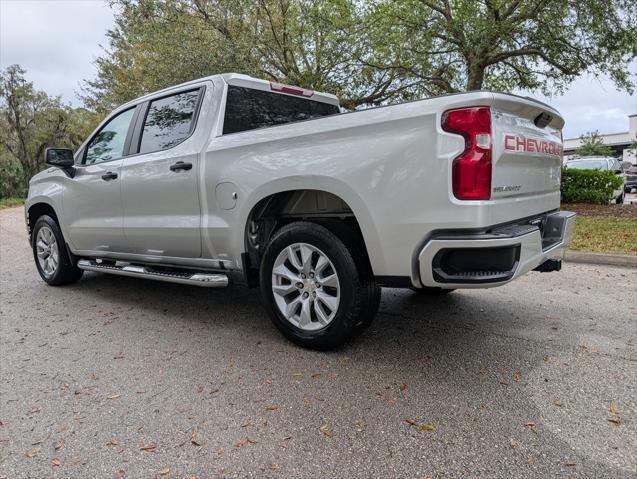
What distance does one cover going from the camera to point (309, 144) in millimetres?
3117

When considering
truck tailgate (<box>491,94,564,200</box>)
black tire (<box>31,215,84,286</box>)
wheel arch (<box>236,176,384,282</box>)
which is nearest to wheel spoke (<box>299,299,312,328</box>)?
wheel arch (<box>236,176,384,282</box>)

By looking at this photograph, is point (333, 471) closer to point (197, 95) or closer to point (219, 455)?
point (219, 455)

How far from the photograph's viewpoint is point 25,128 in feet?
107

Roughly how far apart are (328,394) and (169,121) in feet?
9.54

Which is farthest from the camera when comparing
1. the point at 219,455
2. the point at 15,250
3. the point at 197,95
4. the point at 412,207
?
the point at 15,250

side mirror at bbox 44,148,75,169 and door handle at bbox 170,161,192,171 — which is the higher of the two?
side mirror at bbox 44,148,75,169

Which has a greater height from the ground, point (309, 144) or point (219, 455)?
point (309, 144)

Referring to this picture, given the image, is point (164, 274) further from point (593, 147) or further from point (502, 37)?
point (593, 147)

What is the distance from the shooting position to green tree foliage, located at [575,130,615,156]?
42.4 metres

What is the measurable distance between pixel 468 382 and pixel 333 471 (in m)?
1.16

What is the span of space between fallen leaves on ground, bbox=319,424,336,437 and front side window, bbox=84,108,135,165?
3.49 metres

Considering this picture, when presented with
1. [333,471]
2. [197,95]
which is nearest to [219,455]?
[333,471]

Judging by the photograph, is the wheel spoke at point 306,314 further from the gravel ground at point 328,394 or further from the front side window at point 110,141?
the front side window at point 110,141

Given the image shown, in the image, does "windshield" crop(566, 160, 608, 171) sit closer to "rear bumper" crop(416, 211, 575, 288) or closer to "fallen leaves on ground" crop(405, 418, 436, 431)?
"rear bumper" crop(416, 211, 575, 288)
